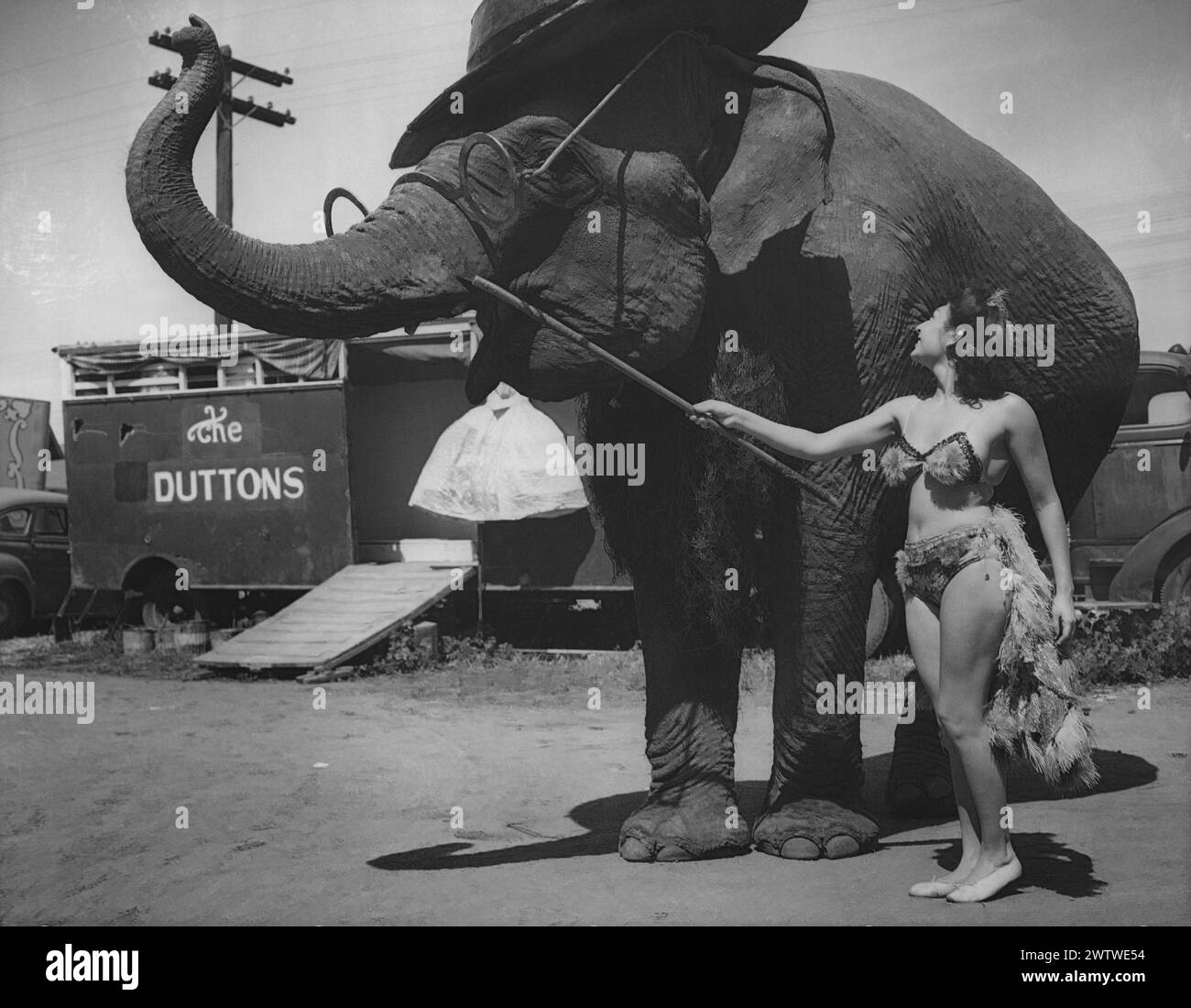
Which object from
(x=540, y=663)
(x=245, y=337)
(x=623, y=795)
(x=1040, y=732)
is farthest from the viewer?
(x=245, y=337)

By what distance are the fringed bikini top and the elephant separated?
0.44m

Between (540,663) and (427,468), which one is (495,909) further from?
(427,468)

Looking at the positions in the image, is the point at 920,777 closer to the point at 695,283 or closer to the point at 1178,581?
the point at 695,283

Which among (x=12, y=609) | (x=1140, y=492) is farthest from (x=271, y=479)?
(x=1140, y=492)

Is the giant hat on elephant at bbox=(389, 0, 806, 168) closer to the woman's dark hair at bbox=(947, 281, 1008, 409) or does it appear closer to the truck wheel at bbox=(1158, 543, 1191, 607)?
the woman's dark hair at bbox=(947, 281, 1008, 409)

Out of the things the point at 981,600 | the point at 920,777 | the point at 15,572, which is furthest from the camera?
the point at 15,572

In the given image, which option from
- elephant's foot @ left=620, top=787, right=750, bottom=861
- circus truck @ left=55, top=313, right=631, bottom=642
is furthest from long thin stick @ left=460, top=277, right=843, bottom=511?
circus truck @ left=55, top=313, right=631, bottom=642

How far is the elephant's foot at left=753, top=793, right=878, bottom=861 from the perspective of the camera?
446 cm

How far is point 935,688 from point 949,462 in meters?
0.66

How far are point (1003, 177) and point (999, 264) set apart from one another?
0.41 meters

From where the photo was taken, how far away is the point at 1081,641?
9633 millimetres

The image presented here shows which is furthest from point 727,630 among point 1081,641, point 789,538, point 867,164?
point 1081,641

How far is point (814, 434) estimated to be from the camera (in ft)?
13.2

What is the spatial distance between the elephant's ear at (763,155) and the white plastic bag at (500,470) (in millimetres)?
6631
